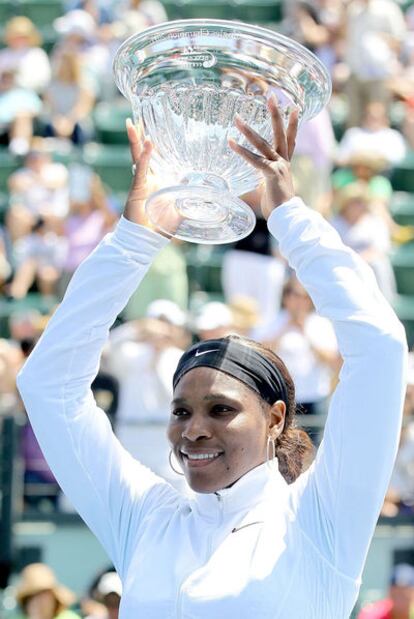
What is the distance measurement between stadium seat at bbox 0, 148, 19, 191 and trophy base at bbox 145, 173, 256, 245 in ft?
22.7

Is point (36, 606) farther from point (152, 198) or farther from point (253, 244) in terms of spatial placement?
point (152, 198)

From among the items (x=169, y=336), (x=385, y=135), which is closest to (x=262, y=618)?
(x=169, y=336)

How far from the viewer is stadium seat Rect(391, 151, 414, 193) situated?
10008 mm

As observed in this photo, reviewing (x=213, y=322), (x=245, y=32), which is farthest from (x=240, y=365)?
(x=213, y=322)

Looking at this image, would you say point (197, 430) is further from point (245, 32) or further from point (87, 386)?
point (245, 32)

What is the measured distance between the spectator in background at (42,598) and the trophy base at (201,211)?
3.23 m

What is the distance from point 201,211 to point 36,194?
631 centimetres

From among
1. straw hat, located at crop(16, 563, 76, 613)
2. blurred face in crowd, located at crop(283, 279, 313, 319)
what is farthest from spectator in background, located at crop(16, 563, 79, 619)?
blurred face in crowd, located at crop(283, 279, 313, 319)

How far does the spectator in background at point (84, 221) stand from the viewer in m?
8.30

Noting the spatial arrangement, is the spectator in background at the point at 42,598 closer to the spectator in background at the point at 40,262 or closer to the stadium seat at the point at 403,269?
the spectator in background at the point at 40,262

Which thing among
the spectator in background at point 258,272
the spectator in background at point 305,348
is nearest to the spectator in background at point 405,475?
the spectator in background at point 305,348

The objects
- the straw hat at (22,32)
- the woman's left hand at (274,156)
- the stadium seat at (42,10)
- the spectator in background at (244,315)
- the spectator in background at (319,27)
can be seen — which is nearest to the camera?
the woman's left hand at (274,156)

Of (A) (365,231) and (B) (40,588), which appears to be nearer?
(B) (40,588)

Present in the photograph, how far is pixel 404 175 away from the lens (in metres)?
10.1
